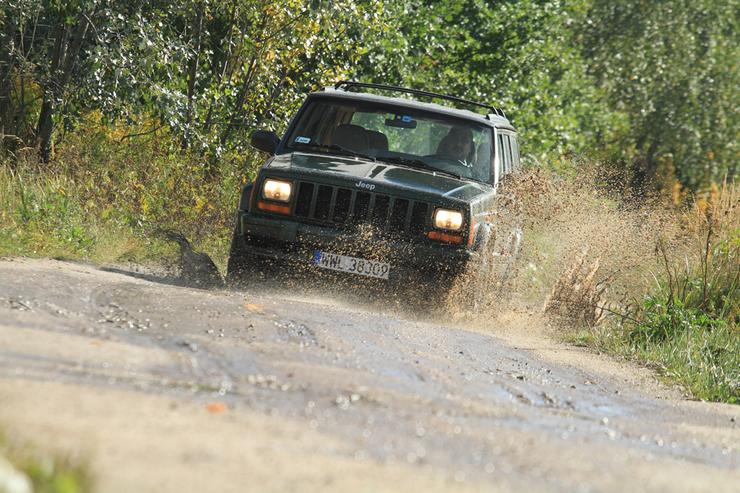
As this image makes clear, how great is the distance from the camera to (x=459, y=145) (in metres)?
10.6

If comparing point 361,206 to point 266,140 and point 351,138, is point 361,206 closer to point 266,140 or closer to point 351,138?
point 351,138

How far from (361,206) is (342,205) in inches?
5.5

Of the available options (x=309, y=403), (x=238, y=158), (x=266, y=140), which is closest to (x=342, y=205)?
(x=266, y=140)

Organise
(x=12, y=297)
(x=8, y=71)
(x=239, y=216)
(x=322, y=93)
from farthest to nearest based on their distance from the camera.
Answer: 1. (x=8, y=71)
2. (x=322, y=93)
3. (x=239, y=216)
4. (x=12, y=297)

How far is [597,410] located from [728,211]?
5257mm

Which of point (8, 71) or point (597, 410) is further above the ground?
point (8, 71)

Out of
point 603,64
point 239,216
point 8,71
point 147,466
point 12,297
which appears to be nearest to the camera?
point 147,466

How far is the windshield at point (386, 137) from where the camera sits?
10445 mm

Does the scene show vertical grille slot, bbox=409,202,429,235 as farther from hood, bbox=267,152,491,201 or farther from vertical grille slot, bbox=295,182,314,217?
vertical grille slot, bbox=295,182,314,217

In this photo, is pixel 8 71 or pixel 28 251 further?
pixel 8 71

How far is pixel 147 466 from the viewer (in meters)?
3.83

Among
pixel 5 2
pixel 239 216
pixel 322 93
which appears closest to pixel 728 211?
pixel 322 93

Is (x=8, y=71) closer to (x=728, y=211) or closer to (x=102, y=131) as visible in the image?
(x=102, y=131)

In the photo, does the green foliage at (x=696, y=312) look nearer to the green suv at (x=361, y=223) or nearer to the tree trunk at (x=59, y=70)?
the green suv at (x=361, y=223)
